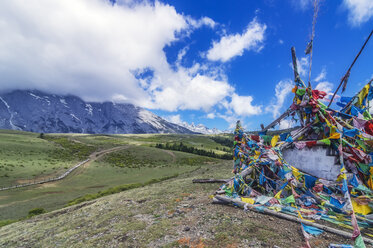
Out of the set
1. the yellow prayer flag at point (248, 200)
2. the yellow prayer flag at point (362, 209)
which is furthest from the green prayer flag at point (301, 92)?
the yellow prayer flag at point (248, 200)

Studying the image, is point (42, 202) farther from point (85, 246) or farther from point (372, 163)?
point (372, 163)

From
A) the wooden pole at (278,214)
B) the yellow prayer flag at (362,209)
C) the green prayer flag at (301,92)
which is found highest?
the green prayer flag at (301,92)

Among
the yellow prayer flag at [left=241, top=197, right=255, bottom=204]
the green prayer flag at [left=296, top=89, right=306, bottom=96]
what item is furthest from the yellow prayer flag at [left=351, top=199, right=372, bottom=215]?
the green prayer flag at [left=296, top=89, right=306, bottom=96]

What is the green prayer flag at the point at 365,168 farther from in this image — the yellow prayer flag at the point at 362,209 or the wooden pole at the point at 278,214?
the wooden pole at the point at 278,214

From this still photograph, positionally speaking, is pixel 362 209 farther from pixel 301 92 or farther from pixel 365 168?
pixel 301 92

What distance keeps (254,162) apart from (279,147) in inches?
88.9

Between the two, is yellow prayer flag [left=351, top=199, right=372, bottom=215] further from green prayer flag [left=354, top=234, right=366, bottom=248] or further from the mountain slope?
green prayer flag [left=354, top=234, right=366, bottom=248]

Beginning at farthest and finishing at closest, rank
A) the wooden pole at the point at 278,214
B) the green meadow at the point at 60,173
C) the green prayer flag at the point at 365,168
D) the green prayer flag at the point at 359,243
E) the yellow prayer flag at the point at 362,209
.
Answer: the green meadow at the point at 60,173 < the green prayer flag at the point at 365,168 < the yellow prayer flag at the point at 362,209 < the wooden pole at the point at 278,214 < the green prayer flag at the point at 359,243

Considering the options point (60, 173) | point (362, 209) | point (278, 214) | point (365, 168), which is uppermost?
point (365, 168)

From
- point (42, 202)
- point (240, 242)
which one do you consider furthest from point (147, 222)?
point (42, 202)

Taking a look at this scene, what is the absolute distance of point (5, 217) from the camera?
2756 cm

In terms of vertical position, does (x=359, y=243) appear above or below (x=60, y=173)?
above

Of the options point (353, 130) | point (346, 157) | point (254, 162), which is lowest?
point (254, 162)

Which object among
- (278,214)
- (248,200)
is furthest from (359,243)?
(248,200)
